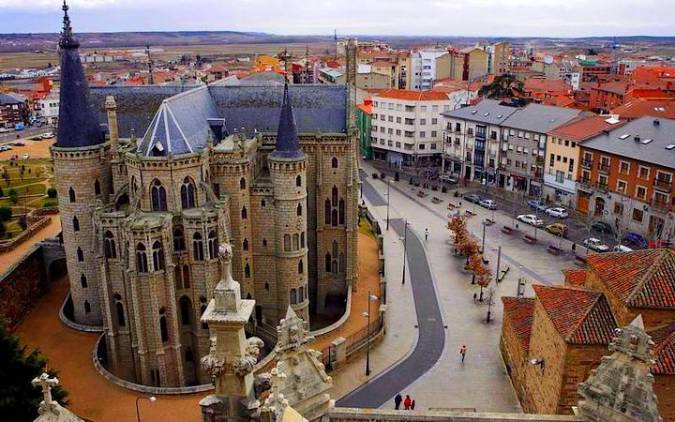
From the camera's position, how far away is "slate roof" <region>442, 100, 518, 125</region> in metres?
87.9

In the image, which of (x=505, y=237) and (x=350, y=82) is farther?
(x=505, y=237)

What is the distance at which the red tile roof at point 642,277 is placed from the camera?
26297mm

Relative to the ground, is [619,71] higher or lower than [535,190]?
higher

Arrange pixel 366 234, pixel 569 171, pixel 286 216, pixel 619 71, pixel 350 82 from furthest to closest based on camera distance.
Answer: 1. pixel 619 71
2. pixel 569 171
3. pixel 366 234
4. pixel 350 82
5. pixel 286 216

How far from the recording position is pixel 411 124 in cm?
Answer: 9862

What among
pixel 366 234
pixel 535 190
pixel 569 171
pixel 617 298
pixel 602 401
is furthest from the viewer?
pixel 535 190

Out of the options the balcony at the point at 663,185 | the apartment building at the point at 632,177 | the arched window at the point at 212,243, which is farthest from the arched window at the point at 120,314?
the balcony at the point at 663,185

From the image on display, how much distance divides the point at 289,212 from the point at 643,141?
1831 inches

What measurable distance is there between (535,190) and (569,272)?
46.8 meters

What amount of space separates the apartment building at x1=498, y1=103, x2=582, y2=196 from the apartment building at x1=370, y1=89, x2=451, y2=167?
1547 centimetres

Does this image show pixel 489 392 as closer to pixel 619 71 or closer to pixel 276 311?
pixel 276 311

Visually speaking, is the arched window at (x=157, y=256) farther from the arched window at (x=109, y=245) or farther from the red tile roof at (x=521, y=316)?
the red tile roof at (x=521, y=316)

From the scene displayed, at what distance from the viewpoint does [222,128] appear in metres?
48.2

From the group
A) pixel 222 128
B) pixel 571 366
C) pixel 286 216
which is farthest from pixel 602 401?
pixel 222 128
